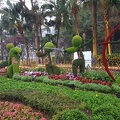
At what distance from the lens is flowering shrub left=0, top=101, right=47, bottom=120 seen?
18.1 feet

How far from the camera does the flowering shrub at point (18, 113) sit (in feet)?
18.1

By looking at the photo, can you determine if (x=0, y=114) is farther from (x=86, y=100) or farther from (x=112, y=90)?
(x=112, y=90)

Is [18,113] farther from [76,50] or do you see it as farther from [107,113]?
[76,50]

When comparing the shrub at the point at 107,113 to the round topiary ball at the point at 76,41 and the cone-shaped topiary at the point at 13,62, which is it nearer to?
the round topiary ball at the point at 76,41

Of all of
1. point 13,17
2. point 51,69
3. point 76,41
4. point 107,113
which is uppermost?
point 13,17

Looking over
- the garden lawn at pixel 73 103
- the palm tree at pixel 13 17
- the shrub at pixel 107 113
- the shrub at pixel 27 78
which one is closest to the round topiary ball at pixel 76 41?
the shrub at pixel 27 78

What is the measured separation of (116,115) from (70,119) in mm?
928

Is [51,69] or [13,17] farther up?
[13,17]

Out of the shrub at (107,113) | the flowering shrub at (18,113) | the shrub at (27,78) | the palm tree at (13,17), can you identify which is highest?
the palm tree at (13,17)

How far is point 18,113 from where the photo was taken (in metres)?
5.81

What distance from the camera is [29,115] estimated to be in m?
5.59

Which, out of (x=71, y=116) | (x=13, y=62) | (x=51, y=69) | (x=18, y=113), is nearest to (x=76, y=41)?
(x=51, y=69)

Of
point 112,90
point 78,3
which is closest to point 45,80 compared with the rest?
point 112,90

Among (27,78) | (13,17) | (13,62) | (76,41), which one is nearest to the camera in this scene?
(76,41)
